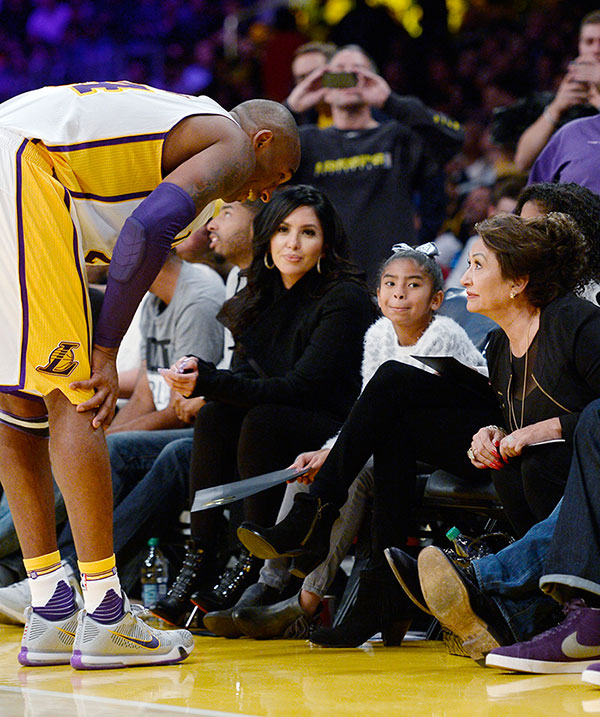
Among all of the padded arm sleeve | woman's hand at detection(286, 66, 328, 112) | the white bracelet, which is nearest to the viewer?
the padded arm sleeve

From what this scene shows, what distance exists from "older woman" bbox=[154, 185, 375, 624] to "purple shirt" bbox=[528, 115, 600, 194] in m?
0.80

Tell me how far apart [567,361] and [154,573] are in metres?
1.84

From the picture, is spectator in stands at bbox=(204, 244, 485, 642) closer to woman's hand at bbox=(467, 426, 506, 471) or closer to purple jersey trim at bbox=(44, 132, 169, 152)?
woman's hand at bbox=(467, 426, 506, 471)

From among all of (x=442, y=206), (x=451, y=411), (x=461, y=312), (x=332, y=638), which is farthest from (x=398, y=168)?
(x=332, y=638)

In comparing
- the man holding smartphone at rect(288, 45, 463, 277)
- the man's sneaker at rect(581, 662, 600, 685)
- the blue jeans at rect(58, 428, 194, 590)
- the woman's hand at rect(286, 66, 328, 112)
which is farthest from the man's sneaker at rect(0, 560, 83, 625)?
the woman's hand at rect(286, 66, 328, 112)

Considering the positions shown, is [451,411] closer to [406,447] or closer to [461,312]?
[406,447]

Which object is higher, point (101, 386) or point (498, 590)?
point (101, 386)

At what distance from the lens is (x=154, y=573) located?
12.0ft

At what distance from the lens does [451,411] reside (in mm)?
2740

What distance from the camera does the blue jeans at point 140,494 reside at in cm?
350

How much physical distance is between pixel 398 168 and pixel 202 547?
211 cm

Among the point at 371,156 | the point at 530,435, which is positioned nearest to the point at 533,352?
the point at 530,435

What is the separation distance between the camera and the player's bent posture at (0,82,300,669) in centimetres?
A: 221

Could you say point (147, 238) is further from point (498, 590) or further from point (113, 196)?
point (498, 590)
